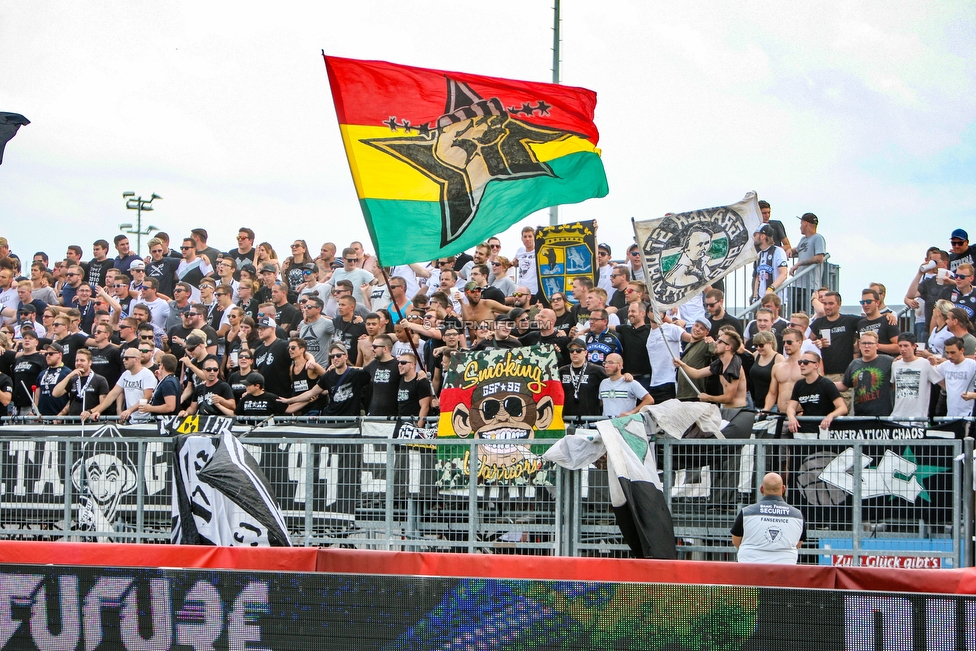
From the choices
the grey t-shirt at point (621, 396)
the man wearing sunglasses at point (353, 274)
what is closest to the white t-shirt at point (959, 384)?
the grey t-shirt at point (621, 396)

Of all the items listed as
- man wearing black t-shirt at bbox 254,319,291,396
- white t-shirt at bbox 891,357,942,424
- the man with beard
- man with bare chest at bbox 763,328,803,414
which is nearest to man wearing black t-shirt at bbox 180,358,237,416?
man wearing black t-shirt at bbox 254,319,291,396

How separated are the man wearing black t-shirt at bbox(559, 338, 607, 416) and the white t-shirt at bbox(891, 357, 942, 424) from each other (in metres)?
3.08

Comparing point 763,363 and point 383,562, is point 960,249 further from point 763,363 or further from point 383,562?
point 383,562

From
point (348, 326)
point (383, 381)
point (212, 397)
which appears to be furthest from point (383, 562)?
point (348, 326)

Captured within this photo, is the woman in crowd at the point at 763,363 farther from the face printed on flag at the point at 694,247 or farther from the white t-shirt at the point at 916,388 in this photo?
the white t-shirt at the point at 916,388

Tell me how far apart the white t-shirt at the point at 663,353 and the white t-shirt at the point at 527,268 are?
3.73 metres

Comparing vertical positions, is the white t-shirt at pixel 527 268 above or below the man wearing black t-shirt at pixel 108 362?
above

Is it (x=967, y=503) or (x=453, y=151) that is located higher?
(x=453, y=151)

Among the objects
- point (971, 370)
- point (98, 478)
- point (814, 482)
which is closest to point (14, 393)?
point (98, 478)

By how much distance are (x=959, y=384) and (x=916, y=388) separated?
0.41m

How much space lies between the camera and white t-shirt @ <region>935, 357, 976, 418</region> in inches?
452

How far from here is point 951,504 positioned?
32.2 ft

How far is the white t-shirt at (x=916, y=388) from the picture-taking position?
11.8 meters

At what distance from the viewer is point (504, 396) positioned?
1169cm
